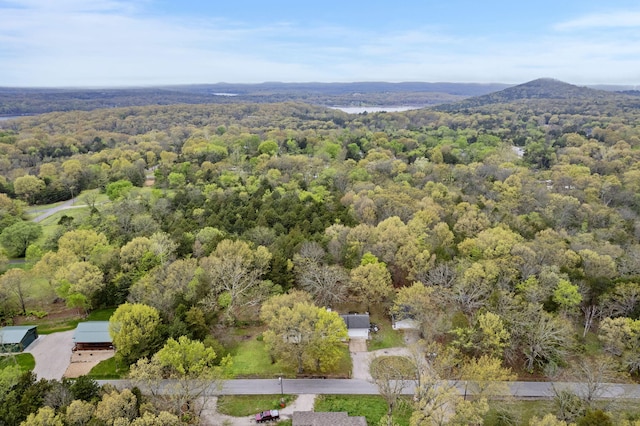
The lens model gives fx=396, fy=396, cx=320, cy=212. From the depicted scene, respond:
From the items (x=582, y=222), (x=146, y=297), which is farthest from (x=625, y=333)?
(x=146, y=297)

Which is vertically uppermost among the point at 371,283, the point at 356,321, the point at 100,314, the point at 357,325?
the point at 371,283

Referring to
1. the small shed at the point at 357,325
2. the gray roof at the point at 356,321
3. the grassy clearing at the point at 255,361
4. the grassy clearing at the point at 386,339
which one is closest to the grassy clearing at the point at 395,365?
the grassy clearing at the point at 386,339

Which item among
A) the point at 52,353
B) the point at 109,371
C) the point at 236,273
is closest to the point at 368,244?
the point at 236,273

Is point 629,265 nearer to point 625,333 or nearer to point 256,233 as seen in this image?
point 625,333

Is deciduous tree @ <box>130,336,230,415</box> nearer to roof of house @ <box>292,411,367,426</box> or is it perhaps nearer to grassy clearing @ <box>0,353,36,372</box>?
roof of house @ <box>292,411,367,426</box>

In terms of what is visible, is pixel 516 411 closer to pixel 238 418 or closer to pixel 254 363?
pixel 238 418

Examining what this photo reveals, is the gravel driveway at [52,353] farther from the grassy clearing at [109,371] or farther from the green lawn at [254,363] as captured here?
the green lawn at [254,363]
